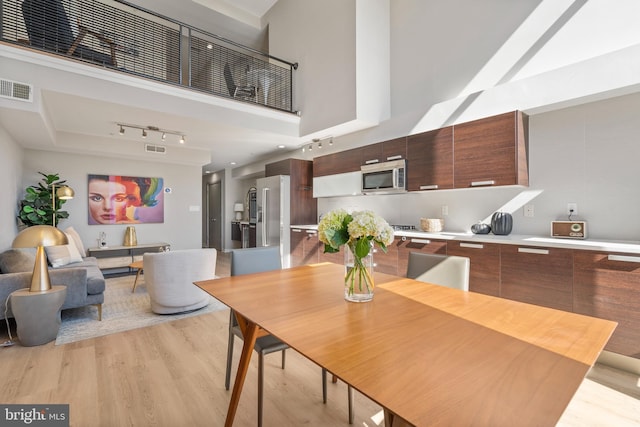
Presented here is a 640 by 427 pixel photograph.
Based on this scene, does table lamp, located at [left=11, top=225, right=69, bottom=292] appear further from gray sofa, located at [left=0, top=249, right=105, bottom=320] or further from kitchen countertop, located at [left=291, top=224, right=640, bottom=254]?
kitchen countertop, located at [left=291, top=224, right=640, bottom=254]

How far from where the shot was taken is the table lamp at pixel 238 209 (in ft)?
28.2

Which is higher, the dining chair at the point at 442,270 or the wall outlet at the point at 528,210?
the wall outlet at the point at 528,210

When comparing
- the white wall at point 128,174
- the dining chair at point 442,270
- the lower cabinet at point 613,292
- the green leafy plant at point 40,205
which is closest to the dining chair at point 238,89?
the white wall at point 128,174

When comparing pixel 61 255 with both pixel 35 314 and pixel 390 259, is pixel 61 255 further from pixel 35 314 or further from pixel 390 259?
pixel 390 259

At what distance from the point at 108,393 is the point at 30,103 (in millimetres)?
2884

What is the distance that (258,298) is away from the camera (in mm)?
1432

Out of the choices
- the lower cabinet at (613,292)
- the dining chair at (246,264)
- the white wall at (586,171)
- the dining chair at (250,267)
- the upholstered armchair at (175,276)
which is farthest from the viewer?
the upholstered armchair at (175,276)

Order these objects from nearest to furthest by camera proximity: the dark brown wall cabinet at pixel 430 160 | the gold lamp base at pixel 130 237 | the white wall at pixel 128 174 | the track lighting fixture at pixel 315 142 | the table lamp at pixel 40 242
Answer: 1. the table lamp at pixel 40 242
2. the dark brown wall cabinet at pixel 430 160
3. the track lighting fixture at pixel 315 142
4. the white wall at pixel 128 174
5. the gold lamp base at pixel 130 237

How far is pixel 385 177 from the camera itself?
404 centimetres

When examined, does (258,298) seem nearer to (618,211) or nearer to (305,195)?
(618,211)

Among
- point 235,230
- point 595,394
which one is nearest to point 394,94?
point 595,394

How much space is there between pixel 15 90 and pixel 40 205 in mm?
2620

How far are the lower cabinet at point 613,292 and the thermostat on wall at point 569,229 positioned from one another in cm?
43

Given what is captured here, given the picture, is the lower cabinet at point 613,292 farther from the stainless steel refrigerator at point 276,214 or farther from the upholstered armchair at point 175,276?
the stainless steel refrigerator at point 276,214
